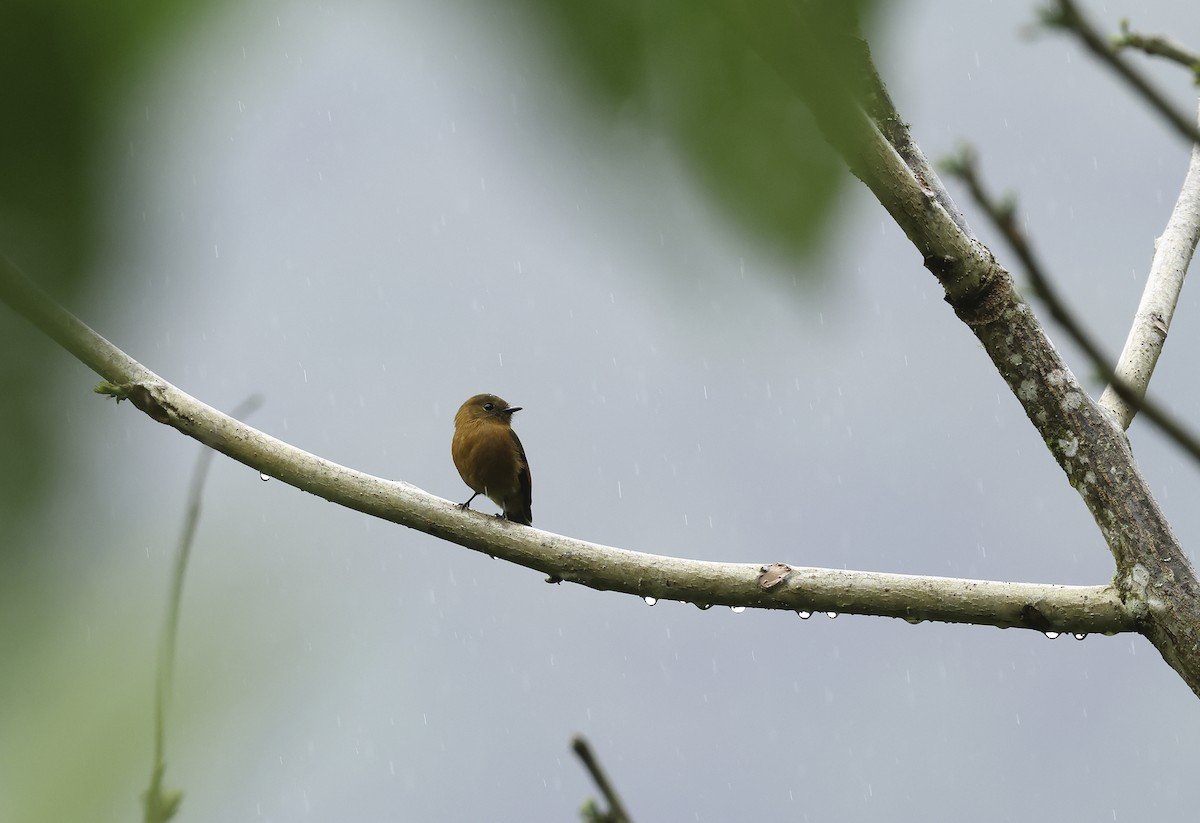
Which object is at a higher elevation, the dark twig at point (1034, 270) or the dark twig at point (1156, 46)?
the dark twig at point (1156, 46)

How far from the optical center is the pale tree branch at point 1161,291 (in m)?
4.54

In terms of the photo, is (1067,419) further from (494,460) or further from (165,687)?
(494,460)

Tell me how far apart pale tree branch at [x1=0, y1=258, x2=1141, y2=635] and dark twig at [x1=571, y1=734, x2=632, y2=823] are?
2499 millimetres

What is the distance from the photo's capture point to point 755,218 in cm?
58

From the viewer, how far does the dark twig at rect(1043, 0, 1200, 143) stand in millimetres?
1653

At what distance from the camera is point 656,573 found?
4.15 metres

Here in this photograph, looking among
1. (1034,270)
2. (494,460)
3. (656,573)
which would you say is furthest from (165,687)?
(494,460)

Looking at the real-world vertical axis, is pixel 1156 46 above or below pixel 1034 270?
above

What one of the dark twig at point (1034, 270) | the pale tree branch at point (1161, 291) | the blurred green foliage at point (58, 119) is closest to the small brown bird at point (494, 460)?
the pale tree branch at point (1161, 291)

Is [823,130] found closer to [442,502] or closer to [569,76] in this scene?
[569,76]

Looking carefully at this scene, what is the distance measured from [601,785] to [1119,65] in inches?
48.7

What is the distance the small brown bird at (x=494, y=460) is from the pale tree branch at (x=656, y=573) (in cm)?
309

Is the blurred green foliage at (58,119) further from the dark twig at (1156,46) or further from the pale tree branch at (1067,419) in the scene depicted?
the dark twig at (1156,46)

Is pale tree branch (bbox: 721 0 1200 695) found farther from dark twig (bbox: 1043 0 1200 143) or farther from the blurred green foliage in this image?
the blurred green foliage
